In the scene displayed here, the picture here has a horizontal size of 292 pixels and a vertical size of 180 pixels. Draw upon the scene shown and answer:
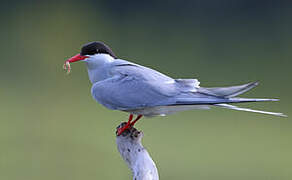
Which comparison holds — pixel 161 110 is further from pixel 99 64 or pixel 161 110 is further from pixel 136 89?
pixel 99 64

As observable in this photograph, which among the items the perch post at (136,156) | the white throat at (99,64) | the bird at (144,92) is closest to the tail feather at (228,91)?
the bird at (144,92)

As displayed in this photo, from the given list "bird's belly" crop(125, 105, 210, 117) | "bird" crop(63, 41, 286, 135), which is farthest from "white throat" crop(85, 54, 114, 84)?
"bird's belly" crop(125, 105, 210, 117)

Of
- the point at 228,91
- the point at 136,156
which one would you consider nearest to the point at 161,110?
the point at 136,156

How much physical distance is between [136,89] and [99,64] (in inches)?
11.6

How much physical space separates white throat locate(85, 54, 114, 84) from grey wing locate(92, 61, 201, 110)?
91 mm

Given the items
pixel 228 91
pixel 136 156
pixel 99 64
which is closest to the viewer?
pixel 228 91

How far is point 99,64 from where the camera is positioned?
3.28 meters

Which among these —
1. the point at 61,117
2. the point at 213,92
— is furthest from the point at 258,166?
the point at 213,92

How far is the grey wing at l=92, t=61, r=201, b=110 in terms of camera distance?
3.04 m

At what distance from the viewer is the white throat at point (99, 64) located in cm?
327

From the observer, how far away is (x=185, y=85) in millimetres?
3074

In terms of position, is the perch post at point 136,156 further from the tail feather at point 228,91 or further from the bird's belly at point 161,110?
the tail feather at point 228,91

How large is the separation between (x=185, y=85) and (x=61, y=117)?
4091 millimetres

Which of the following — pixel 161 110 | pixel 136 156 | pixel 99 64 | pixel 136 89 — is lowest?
pixel 136 156
